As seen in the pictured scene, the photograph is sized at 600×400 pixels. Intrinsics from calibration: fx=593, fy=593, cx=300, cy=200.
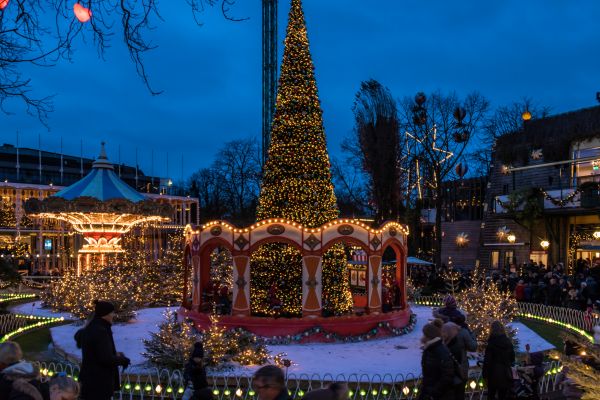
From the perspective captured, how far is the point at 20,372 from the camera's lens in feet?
15.9

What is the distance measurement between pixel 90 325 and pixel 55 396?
199cm

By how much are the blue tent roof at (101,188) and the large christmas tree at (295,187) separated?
962 cm

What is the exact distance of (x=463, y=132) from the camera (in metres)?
36.8

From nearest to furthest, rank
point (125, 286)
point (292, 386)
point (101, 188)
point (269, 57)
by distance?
point (292, 386) → point (125, 286) → point (101, 188) → point (269, 57)

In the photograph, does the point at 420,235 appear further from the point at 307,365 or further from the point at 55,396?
the point at 55,396

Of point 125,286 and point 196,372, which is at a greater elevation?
point 196,372

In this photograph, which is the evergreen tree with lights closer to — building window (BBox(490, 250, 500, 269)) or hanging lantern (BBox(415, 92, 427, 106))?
hanging lantern (BBox(415, 92, 427, 106))

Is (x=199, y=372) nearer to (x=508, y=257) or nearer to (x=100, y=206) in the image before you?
(x=100, y=206)

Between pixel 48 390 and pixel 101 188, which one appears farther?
pixel 101 188

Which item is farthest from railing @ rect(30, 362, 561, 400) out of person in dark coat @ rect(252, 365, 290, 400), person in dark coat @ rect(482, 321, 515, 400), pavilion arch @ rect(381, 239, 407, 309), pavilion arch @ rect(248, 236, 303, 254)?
pavilion arch @ rect(381, 239, 407, 309)

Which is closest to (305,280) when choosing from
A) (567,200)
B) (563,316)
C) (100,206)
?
(563,316)

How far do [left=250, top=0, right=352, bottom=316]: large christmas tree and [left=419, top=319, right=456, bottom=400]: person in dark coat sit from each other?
976cm

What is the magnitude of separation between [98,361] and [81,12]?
11.9 feet

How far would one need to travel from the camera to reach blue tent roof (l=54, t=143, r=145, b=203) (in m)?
23.8
